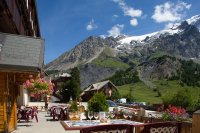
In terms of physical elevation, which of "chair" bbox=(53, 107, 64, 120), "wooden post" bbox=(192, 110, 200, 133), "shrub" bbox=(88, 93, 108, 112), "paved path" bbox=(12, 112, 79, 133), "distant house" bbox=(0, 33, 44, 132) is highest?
"distant house" bbox=(0, 33, 44, 132)

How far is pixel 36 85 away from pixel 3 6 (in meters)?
23.4

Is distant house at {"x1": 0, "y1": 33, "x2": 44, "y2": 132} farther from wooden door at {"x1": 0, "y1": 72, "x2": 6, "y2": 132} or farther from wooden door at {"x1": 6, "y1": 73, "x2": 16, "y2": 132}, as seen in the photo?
wooden door at {"x1": 6, "y1": 73, "x2": 16, "y2": 132}

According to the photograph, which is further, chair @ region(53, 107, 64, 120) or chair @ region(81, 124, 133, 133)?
chair @ region(53, 107, 64, 120)

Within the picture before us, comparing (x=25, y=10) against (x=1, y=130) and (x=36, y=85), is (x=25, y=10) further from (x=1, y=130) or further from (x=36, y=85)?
(x=36, y=85)

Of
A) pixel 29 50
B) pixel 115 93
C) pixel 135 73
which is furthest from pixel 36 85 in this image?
pixel 135 73

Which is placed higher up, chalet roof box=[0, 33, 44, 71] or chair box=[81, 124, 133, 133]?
chalet roof box=[0, 33, 44, 71]

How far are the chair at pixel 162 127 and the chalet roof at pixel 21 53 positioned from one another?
3.14 meters

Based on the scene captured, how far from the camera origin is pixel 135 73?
199000mm

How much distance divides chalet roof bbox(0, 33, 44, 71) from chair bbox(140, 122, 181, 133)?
3137 millimetres

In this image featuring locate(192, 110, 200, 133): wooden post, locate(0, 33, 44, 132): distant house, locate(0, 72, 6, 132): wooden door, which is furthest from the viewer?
locate(0, 72, 6, 132): wooden door

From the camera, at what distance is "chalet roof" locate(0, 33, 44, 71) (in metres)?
8.21

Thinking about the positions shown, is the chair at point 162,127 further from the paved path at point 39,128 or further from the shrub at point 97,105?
the paved path at point 39,128

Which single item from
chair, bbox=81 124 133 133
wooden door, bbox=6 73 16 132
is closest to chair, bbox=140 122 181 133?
chair, bbox=81 124 133 133

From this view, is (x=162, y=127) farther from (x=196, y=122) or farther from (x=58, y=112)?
(x=58, y=112)
